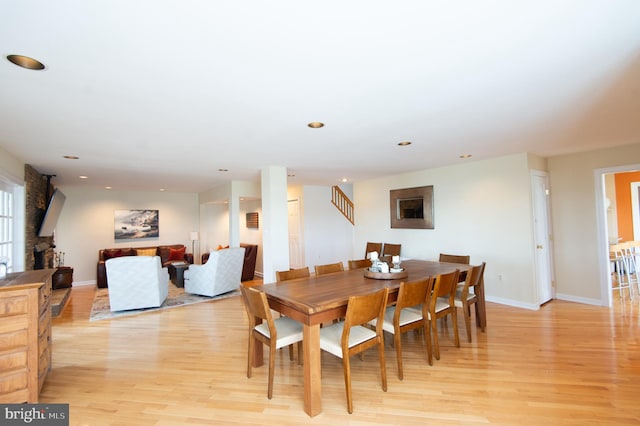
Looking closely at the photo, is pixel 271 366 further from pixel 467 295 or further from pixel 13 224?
pixel 13 224

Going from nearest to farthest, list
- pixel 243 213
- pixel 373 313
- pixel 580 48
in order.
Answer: pixel 580 48 → pixel 373 313 → pixel 243 213

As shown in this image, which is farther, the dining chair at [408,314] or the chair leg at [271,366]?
the dining chair at [408,314]

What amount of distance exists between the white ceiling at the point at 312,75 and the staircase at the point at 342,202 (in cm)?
443

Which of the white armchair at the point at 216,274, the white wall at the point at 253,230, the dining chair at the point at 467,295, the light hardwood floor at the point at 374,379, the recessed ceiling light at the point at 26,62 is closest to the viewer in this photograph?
the recessed ceiling light at the point at 26,62

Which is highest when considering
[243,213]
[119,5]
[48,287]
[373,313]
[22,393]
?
[119,5]

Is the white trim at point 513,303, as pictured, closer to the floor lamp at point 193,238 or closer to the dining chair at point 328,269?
the dining chair at point 328,269

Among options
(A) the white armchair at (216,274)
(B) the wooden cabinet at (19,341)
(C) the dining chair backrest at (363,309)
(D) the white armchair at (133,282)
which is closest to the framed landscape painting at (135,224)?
(A) the white armchair at (216,274)

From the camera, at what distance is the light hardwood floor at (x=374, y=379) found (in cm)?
211

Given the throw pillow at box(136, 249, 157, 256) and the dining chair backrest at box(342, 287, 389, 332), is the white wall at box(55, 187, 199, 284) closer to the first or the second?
the throw pillow at box(136, 249, 157, 256)

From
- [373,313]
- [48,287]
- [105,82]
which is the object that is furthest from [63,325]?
[373,313]

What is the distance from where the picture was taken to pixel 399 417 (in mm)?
2070

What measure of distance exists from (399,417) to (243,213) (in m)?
7.38

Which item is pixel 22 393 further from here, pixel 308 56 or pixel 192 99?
pixel 308 56

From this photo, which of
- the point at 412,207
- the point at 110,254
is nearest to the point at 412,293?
the point at 412,207
